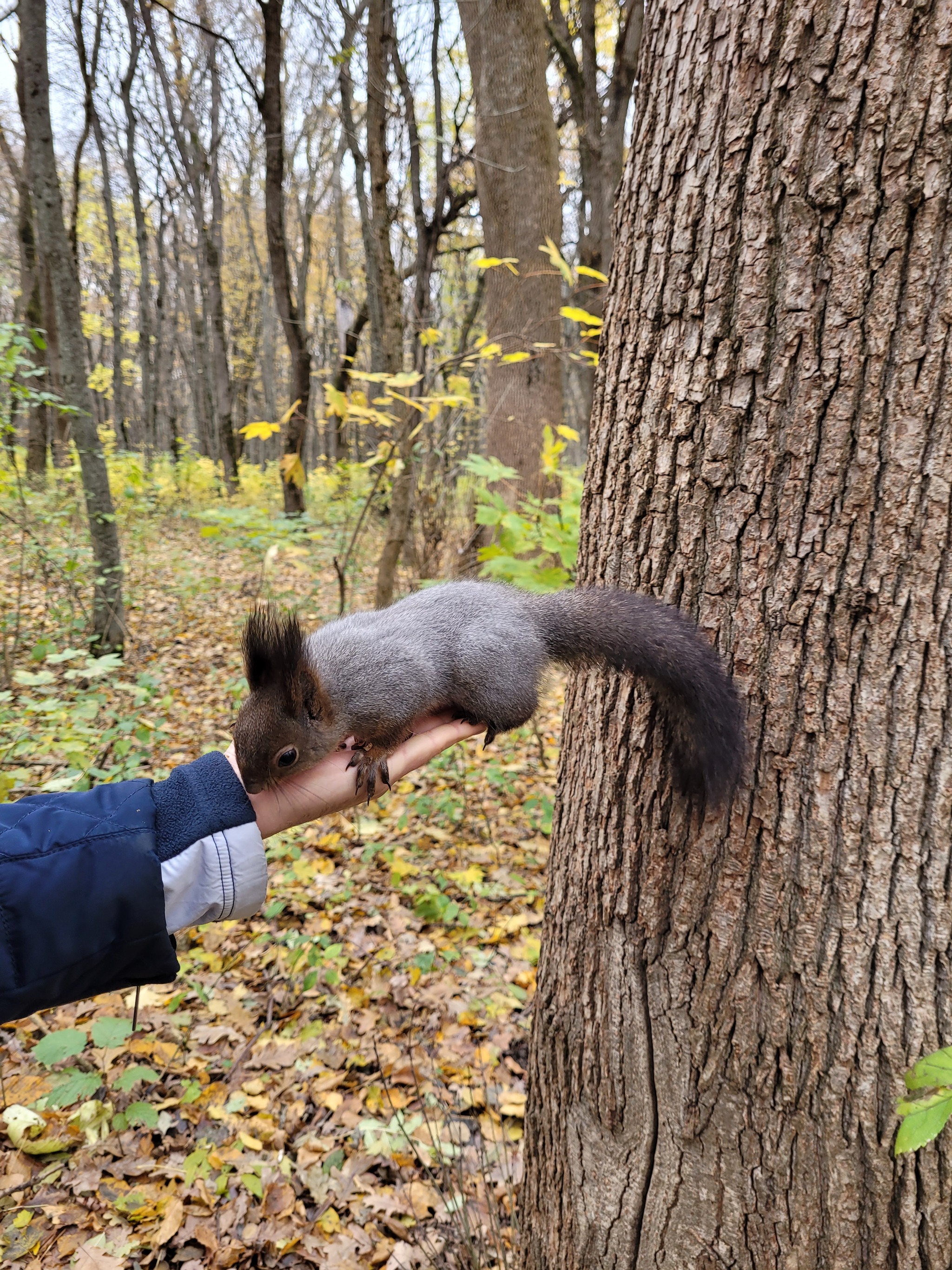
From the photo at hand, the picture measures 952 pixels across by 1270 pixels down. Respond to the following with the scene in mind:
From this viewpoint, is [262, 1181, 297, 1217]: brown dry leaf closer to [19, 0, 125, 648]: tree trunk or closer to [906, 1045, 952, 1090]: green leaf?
[906, 1045, 952, 1090]: green leaf

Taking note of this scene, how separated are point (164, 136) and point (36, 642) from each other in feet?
56.4

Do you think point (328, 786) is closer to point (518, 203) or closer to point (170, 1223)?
point (170, 1223)

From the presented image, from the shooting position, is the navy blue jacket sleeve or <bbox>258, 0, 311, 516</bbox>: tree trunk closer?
the navy blue jacket sleeve

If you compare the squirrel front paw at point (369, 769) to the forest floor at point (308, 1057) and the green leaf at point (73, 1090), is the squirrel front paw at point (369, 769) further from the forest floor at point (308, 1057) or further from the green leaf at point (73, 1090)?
the green leaf at point (73, 1090)

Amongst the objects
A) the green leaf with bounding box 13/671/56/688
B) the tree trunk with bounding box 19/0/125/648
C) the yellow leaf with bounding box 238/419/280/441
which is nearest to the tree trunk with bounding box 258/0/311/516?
the yellow leaf with bounding box 238/419/280/441

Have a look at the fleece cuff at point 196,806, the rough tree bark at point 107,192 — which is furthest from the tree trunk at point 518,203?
the rough tree bark at point 107,192

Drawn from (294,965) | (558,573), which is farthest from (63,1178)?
(558,573)

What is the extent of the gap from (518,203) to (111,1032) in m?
6.20

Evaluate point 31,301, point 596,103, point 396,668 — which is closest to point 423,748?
point 396,668

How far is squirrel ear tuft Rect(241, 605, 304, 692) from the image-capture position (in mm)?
2260

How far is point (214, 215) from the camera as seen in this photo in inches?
622

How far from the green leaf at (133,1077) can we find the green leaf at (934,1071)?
8.35ft

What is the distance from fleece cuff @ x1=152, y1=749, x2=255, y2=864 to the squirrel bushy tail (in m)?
0.99

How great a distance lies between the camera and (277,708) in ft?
7.84
